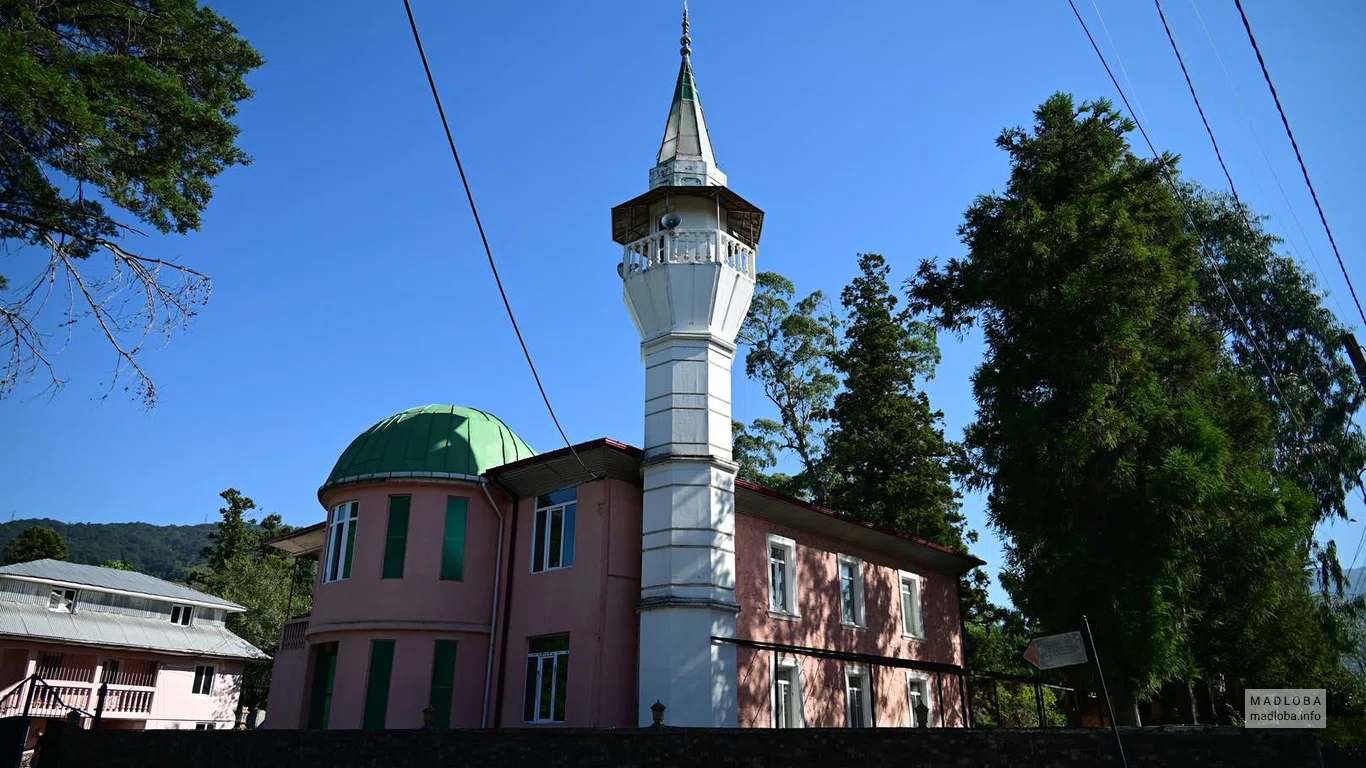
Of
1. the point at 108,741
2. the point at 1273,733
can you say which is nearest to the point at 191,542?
the point at 108,741

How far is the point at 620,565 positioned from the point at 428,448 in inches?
209

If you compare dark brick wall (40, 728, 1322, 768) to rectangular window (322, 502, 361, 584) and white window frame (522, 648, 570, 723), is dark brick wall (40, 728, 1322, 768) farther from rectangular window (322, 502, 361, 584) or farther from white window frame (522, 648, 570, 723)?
rectangular window (322, 502, 361, 584)

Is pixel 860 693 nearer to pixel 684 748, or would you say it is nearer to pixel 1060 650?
pixel 684 748

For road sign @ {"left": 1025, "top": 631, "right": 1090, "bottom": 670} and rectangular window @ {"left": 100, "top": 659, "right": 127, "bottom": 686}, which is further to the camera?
rectangular window @ {"left": 100, "top": 659, "right": 127, "bottom": 686}

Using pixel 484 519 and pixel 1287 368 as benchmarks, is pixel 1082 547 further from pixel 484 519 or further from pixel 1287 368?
pixel 1287 368

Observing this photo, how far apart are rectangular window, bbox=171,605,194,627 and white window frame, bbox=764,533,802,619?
27312 millimetres

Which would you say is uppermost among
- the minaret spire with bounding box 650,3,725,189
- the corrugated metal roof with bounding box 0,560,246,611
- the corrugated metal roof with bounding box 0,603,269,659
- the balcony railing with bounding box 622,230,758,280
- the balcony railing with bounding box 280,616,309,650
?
the minaret spire with bounding box 650,3,725,189

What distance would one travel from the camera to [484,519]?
19.8 m

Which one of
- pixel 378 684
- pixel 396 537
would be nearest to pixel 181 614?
pixel 396 537

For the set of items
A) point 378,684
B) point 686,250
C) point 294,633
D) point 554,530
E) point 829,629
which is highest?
point 686,250

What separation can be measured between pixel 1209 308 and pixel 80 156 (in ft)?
98.6

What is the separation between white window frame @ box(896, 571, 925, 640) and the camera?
78.1 ft

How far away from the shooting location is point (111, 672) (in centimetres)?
3183

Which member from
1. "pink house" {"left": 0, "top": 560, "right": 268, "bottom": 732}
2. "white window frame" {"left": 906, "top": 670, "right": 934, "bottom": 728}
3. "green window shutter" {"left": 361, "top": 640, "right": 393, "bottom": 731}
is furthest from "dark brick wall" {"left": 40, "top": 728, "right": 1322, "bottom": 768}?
"pink house" {"left": 0, "top": 560, "right": 268, "bottom": 732}
